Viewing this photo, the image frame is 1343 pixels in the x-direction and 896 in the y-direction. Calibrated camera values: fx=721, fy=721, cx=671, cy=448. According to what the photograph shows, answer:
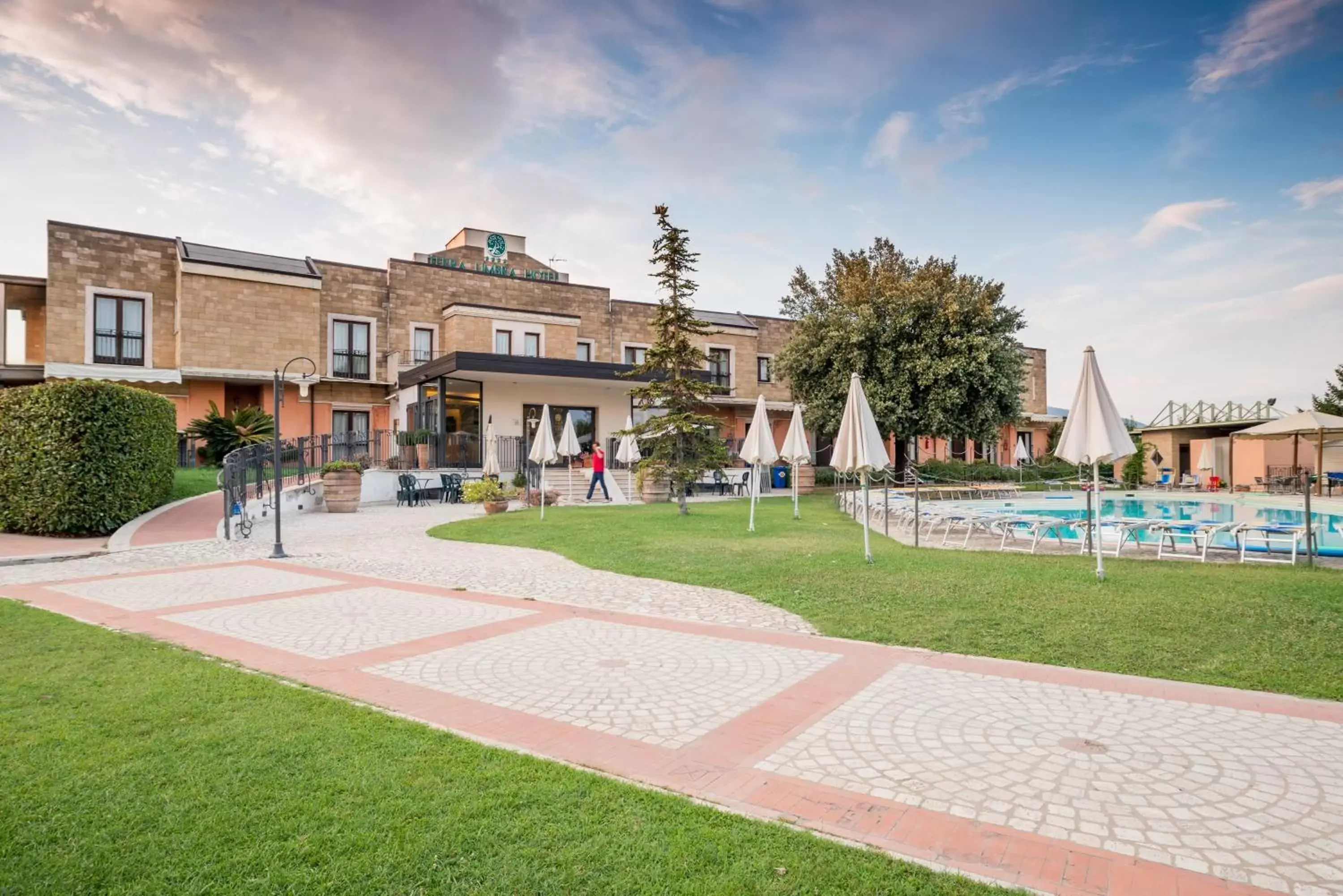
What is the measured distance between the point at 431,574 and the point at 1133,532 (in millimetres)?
11058

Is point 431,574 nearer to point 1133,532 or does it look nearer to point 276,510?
point 276,510

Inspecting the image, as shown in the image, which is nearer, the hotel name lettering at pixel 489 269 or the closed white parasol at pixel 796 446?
the closed white parasol at pixel 796 446

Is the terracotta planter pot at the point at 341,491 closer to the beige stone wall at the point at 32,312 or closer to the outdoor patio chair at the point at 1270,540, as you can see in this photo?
the beige stone wall at the point at 32,312

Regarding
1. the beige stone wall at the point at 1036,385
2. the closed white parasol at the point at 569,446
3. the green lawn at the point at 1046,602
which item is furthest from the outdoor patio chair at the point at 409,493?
the beige stone wall at the point at 1036,385

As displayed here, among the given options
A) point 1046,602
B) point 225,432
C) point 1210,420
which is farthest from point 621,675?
point 1210,420

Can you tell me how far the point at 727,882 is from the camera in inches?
102

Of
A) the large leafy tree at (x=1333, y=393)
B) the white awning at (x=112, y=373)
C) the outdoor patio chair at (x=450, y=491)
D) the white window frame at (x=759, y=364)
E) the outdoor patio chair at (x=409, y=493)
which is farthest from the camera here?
the white window frame at (x=759, y=364)

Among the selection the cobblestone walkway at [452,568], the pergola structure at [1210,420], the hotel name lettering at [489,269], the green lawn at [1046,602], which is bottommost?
the cobblestone walkway at [452,568]

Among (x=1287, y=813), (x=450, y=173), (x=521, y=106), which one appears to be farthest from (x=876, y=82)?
(x=1287, y=813)

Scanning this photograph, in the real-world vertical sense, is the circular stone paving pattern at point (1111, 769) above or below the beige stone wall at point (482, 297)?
below

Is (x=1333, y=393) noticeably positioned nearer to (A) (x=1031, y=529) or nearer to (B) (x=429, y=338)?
(A) (x=1031, y=529)

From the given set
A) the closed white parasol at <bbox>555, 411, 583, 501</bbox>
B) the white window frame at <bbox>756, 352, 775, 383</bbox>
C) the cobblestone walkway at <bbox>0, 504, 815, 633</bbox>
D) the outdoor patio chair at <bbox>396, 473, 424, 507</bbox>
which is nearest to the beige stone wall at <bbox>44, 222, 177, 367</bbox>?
the outdoor patio chair at <bbox>396, 473, 424, 507</bbox>

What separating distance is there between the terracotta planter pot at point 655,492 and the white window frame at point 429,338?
13.2 meters

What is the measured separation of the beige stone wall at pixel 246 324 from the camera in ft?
87.8
